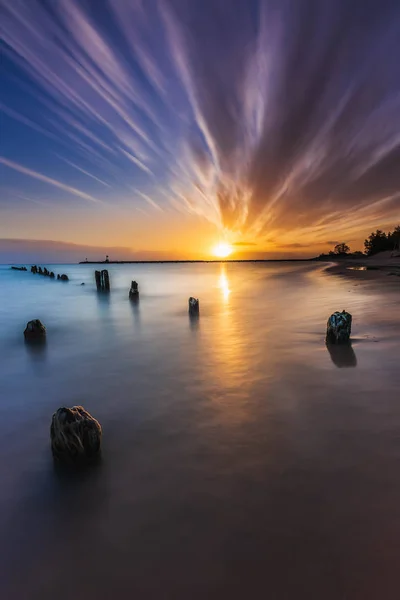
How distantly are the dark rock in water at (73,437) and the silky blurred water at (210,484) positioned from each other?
0.22 metres

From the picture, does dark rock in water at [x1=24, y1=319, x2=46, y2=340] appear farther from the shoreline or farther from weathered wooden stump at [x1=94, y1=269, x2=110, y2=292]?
the shoreline

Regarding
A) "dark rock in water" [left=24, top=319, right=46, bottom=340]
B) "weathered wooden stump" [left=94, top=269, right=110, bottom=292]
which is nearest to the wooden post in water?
"weathered wooden stump" [left=94, top=269, right=110, bottom=292]

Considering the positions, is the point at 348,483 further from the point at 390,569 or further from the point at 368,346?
the point at 368,346

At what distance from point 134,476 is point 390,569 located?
2.64 m

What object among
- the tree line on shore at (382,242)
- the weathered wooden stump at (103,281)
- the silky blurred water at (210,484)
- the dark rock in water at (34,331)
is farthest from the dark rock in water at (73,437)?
the tree line on shore at (382,242)

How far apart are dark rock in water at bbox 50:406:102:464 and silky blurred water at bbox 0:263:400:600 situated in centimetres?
22

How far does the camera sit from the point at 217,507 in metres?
3.13

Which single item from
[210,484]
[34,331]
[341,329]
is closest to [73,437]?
[210,484]

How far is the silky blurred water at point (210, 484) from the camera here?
96.7 inches

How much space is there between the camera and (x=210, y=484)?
3471mm

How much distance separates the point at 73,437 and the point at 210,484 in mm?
1791

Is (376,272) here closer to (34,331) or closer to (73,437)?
(34,331)

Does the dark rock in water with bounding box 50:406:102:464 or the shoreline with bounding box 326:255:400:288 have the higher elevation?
the shoreline with bounding box 326:255:400:288

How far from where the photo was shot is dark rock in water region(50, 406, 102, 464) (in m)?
3.82
